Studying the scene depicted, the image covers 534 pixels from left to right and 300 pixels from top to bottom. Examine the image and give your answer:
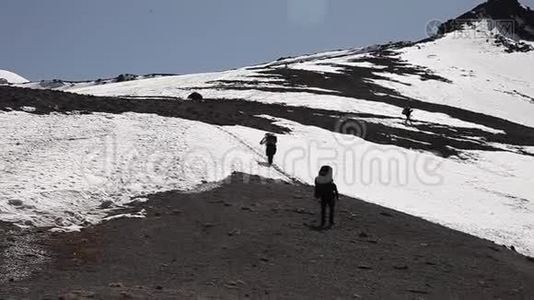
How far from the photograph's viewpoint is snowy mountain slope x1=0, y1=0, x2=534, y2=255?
2383 centimetres

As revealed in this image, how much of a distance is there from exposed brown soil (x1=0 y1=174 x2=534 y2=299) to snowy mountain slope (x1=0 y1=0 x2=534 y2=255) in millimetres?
2513

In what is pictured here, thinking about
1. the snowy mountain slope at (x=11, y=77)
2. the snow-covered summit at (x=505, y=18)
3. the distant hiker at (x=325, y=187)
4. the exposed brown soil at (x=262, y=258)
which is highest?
the snow-covered summit at (x=505, y=18)

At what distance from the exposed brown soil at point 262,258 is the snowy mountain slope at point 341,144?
251 cm

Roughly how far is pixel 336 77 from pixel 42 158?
59973 millimetres

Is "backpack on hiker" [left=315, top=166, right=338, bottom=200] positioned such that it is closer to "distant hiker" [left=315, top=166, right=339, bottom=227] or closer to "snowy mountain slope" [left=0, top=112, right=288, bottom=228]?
"distant hiker" [left=315, top=166, right=339, bottom=227]

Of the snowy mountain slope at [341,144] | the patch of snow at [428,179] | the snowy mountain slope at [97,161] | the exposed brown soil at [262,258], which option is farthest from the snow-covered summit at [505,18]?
the exposed brown soil at [262,258]

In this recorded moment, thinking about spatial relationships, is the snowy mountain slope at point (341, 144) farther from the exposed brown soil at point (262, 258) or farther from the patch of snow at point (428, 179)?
the exposed brown soil at point (262, 258)

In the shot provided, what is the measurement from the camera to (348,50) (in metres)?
167

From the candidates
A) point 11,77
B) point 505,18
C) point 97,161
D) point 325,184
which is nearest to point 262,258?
point 325,184

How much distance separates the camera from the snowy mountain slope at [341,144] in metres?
23.8

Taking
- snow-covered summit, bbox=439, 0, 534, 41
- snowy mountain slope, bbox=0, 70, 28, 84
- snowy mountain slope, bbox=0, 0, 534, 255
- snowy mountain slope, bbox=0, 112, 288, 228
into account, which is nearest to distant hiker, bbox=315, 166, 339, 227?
snowy mountain slope, bbox=0, 112, 288, 228

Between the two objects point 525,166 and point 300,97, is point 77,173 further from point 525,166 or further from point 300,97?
point 300,97

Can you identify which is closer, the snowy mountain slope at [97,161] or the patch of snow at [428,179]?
the snowy mountain slope at [97,161]

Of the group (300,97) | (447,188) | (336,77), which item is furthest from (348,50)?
(447,188)
